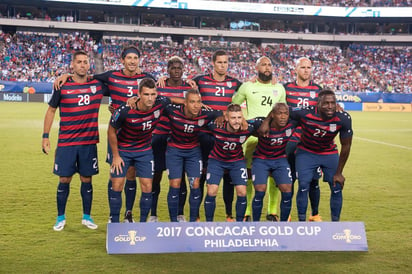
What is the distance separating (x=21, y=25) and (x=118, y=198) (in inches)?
1830

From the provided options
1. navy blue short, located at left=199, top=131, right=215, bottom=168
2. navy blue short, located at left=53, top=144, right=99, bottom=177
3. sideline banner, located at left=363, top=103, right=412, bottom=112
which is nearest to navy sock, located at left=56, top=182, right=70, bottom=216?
navy blue short, located at left=53, top=144, right=99, bottom=177

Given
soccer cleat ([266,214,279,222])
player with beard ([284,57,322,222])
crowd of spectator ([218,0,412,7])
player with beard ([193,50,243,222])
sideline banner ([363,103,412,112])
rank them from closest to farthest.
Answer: player with beard ([193,50,243,222]), player with beard ([284,57,322,222]), soccer cleat ([266,214,279,222]), sideline banner ([363,103,412,112]), crowd of spectator ([218,0,412,7])

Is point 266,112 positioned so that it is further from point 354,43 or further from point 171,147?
point 354,43

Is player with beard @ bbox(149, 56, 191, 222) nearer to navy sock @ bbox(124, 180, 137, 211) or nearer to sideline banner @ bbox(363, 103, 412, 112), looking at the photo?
navy sock @ bbox(124, 180, 137, 211)

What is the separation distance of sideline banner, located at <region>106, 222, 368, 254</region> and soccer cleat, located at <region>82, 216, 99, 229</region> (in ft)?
4.40

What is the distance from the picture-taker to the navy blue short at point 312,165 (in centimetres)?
643

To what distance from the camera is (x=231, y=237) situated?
17.8 feet

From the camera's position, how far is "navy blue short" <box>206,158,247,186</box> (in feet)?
20.7

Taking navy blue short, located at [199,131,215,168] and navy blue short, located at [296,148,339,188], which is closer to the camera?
navy blue short, located at [296,148,339,188]

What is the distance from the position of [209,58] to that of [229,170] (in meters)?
44.1

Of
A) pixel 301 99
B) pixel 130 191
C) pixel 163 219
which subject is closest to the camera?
pixel 130 191

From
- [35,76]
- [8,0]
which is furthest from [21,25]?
[35,76]

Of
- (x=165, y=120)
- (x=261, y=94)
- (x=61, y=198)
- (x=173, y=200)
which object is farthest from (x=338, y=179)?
(x=61, y=198)

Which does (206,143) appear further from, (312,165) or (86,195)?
(86,195)
